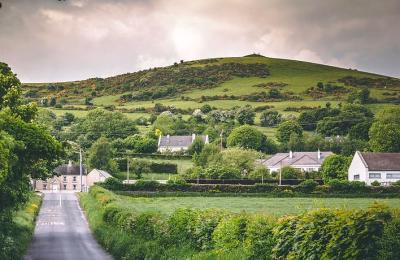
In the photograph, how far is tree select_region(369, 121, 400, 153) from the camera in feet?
485

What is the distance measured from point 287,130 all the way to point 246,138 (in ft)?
54.7

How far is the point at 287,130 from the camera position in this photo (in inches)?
6880

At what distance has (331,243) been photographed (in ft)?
49.7

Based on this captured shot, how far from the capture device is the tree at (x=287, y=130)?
17462 cm

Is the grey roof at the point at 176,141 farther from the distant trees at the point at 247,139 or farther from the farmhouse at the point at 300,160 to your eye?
the farmhouse at the point at 300,160

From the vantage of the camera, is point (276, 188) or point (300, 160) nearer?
point (276, 188)

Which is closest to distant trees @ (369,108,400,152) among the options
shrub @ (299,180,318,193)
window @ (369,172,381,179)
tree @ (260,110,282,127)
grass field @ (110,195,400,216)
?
window @ (369,172,381,179)

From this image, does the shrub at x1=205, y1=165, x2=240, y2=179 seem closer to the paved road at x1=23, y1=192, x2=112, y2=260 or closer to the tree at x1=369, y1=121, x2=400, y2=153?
the paved road at x1=23, y1=192, x2=112, y2=260

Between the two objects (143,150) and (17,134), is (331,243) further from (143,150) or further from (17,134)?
(143,150)

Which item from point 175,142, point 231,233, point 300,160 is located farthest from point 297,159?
point 231,233

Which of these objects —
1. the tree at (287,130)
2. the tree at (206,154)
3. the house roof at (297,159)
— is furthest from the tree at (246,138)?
the tree at (206,154)

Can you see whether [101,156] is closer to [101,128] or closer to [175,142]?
[101,128]

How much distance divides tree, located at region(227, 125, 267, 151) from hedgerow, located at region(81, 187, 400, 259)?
128 meters

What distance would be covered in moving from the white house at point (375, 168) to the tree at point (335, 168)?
1.31 meters
